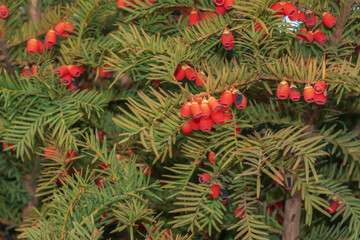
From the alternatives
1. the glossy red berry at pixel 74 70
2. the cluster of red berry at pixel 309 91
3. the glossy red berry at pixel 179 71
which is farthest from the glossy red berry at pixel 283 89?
the glossy red berry at pixel 74 70

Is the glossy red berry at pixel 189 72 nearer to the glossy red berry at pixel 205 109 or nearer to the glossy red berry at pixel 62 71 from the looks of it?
the glossy red berry at pixel 205 109

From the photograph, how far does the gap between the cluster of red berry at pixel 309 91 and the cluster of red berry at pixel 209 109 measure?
4cm

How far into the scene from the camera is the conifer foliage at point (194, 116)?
Answer: 1.34 feet

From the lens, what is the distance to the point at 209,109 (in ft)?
1.27

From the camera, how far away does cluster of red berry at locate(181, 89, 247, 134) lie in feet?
1.26

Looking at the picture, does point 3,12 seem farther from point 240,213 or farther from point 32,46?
point 240,213

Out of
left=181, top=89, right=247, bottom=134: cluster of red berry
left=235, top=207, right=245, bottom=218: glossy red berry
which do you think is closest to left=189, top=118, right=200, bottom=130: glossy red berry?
left=181, top=89, right=247, bottom=134: cluster of red berry

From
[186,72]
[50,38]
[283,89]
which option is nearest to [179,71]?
[186,72]

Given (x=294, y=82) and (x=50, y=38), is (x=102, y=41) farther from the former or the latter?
(x=294, y=82)

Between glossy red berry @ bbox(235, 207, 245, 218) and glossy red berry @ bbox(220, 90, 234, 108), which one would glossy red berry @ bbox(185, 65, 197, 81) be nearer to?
glossy red berry @ bbox(220, 90, 234, 108)

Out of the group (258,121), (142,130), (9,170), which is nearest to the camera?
(142,130)

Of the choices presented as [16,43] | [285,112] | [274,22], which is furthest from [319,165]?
[16,43]

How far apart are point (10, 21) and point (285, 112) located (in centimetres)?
42

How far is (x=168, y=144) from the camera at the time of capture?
1.44 feet
